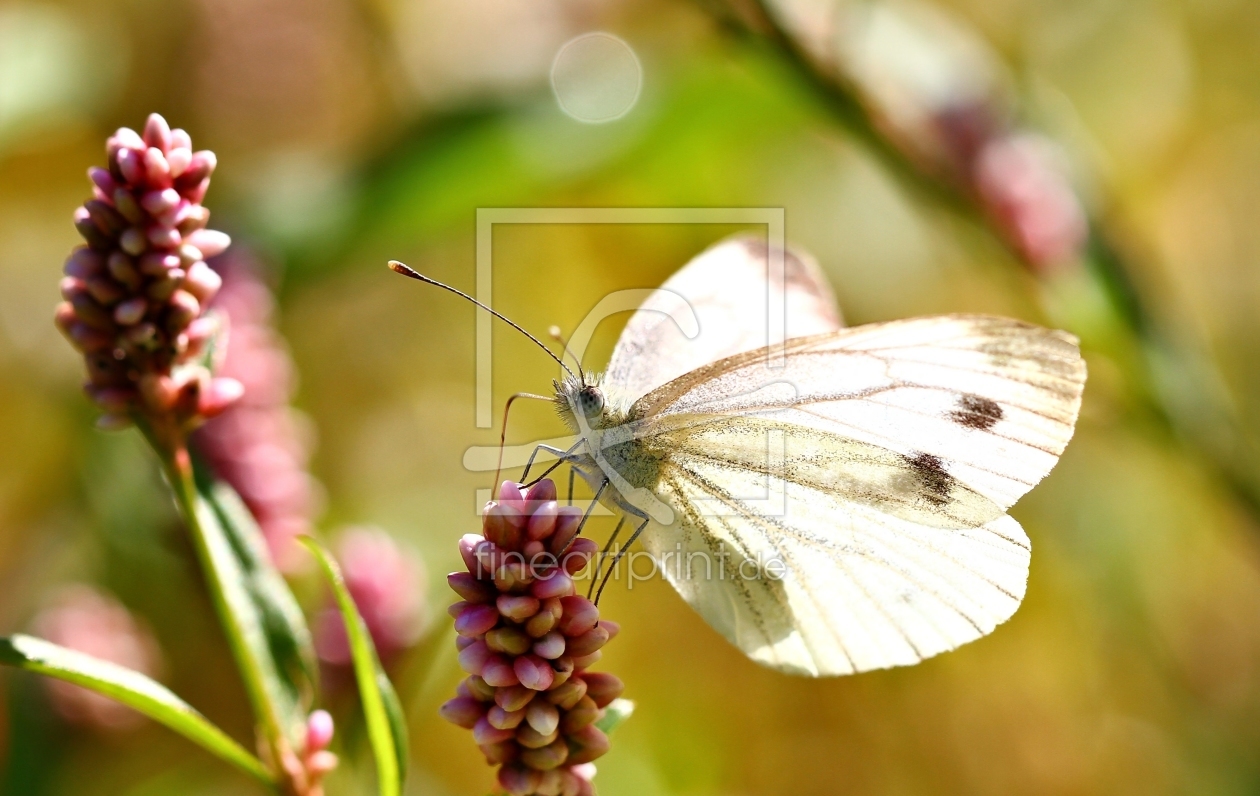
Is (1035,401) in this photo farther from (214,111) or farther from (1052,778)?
(214,111)

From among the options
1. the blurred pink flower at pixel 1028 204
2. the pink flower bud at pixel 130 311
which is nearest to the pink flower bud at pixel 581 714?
the pink flower bud at pixel 130 311

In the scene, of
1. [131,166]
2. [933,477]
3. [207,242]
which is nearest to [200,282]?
[207,242]

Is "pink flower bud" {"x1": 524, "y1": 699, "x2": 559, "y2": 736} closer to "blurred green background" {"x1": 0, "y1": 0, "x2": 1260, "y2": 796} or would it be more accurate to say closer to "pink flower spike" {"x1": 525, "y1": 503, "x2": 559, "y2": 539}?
"pink flower spike" {"x1": 525, "y1": 503, "x2": 559, "y2": 539}

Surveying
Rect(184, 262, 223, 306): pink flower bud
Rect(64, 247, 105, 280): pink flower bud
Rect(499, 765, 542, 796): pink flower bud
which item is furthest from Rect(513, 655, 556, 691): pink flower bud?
Rect(64, 247, 105, 280): pink flower bud

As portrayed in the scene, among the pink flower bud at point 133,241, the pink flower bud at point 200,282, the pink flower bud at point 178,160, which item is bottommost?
the pink flower bud at point 200,282

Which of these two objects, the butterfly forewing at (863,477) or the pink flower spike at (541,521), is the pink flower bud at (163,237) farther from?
the butterfly forewing at (863,477)

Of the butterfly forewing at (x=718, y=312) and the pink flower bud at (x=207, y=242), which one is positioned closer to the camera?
the pink flower bud at (x=207, y=242)

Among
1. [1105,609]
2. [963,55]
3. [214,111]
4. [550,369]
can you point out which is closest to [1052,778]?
[1105,609]
